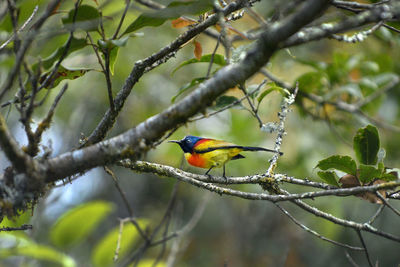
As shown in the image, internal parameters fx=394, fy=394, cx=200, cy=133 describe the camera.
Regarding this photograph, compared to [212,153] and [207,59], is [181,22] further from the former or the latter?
[212,153]

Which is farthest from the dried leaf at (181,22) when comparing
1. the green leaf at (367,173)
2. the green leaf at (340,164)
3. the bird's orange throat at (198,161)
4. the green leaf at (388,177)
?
the bird's orange throat at (198,161)

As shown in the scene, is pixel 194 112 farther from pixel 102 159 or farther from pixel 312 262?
pixel 312 262

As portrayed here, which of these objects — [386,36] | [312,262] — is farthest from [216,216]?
[386,36]

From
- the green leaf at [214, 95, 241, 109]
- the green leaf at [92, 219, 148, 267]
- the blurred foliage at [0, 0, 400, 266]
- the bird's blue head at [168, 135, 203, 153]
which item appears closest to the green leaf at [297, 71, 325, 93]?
the blurred foliage at [0, 0, 400, 266]

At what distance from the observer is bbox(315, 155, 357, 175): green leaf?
7.77ft

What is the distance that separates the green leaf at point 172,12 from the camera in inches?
79.4

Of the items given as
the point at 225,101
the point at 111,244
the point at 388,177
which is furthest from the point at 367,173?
the point at 111,244

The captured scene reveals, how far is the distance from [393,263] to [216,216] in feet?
10.5

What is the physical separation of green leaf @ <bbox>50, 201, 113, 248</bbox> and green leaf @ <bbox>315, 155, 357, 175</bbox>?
88.0 inches

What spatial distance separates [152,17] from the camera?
216cm

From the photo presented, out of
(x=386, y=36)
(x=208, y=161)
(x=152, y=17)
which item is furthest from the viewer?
(x=386, y=36)

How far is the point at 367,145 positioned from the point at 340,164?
24 cm

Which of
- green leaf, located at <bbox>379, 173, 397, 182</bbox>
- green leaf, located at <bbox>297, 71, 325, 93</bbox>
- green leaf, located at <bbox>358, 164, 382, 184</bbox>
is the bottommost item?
green leaf, located at <bbox>379, 173, 397, 182</bbox>

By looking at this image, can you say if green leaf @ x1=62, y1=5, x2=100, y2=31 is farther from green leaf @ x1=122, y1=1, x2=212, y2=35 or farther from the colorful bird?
the colorful bird
